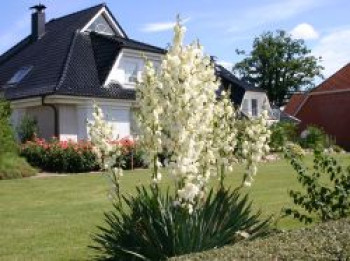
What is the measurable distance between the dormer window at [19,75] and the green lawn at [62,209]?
12168 mm

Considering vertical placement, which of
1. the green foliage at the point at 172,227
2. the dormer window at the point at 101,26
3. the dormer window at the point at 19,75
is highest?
the dormer window at the point at 101,26

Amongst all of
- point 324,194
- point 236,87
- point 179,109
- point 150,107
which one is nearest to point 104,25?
point 236,87

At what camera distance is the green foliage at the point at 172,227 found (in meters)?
6.19

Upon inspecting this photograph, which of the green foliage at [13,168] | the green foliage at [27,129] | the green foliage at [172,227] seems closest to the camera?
the green foliage at [172,227]

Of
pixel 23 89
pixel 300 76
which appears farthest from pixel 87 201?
pixel 300 76

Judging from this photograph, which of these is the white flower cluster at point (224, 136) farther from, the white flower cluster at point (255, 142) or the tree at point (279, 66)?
the tree at point (279, 66)

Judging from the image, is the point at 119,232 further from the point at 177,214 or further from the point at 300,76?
the point at 300,76

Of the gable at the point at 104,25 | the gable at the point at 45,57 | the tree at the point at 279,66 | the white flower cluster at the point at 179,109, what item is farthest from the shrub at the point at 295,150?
the tree at the point at 279,66

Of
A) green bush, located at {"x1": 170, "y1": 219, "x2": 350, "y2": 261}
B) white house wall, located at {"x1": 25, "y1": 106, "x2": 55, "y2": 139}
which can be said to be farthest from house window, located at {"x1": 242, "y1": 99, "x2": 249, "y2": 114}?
green bush, located at {"x1": 170, "y1": 219, "x2": 350, "y2": 261}

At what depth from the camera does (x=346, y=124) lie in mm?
47375

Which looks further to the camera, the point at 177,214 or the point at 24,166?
the point at 24,166

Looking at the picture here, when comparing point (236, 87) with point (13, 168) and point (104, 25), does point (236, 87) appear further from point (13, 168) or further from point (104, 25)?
point (13, 168)

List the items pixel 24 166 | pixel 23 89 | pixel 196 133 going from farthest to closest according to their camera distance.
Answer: pixel 23 89, pixel 24 166, pixel 196 133

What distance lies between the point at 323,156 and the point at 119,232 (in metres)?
3.08
